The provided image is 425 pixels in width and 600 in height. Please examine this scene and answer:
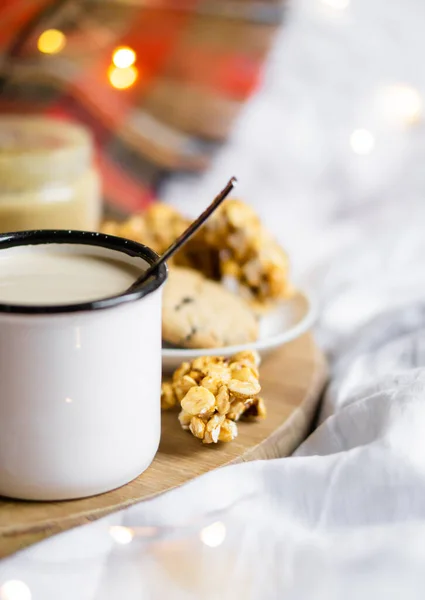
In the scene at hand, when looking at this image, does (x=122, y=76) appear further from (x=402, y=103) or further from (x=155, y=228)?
(x=155, y=228)

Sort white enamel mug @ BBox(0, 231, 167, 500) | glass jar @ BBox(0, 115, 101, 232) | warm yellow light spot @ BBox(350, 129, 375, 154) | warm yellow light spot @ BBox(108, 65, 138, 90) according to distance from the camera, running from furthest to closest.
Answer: warm yellow light spot @ BBox(108, 65, 138, 90), warm yellow light spot @ BBox(350, 129, 375, 154), glass jar @ BBox(0, 115, 101, 232), white enamel mug @ BBox(0, 231, 167, 500)

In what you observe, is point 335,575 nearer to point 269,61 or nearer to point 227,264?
point 227,264

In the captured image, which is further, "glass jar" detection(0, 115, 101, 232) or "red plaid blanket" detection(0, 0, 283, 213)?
"red plaid blanket" detection(0, 0, 283, 213)

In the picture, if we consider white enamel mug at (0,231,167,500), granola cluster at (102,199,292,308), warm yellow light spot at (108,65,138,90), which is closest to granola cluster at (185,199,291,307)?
granola cluster at (102,199,292,308)

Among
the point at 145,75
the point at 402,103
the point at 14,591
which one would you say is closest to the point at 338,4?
the point at 402,103

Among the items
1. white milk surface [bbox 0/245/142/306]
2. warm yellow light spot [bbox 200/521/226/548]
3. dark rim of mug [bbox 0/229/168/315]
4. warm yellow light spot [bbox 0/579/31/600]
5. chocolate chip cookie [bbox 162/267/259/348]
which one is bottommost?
warm yellow light spot [bbox 0/579/31/600]

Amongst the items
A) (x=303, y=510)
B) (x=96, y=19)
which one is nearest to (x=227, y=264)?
(x=303, y=510)

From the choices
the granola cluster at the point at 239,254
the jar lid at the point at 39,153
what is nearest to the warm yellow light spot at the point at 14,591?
the granola cluster at the point at 239,254

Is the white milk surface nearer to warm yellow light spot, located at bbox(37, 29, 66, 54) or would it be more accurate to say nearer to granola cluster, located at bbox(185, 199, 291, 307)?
granola cluster, located at bbox(185, 199, 291, 307)
